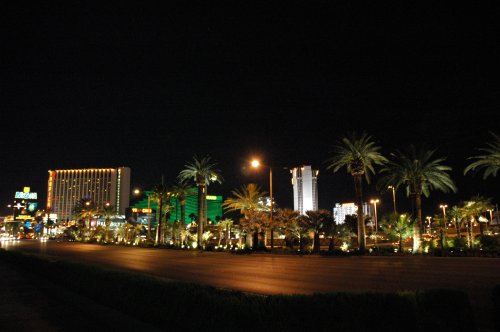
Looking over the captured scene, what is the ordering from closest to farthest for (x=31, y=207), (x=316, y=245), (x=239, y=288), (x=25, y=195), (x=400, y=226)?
(x=239, y=288)
(x=316, y=245)
(x=400, y=226)
(x=31, y=207)
(x=25, y=195)

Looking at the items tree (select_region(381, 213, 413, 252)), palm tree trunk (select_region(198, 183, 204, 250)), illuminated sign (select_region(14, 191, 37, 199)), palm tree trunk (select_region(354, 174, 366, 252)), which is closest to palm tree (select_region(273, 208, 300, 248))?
palm tree trunk (select_region(354, 174, 366, 252))

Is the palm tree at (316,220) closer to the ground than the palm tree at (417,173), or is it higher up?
closer to the ground

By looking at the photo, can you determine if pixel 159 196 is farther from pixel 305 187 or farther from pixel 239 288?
pixel 305 187

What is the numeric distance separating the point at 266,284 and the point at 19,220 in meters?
194

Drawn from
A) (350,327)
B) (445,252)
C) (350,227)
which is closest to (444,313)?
(350,327)

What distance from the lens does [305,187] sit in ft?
627

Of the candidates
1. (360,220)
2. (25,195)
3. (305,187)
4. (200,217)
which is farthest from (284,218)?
(25,195)

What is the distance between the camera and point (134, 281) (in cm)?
1116

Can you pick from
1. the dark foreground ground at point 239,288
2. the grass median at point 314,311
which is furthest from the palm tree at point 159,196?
the grass median at point 314,311

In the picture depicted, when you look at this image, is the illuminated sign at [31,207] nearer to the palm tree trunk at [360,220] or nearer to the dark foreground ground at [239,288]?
the palm tree trunk at [360,220]

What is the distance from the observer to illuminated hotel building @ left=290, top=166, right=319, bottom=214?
189 m

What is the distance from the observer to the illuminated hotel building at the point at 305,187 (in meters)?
189

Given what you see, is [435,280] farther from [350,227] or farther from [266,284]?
[350,227]

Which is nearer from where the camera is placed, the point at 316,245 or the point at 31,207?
the point at 316,245
